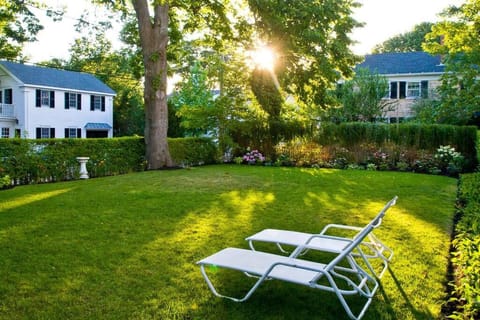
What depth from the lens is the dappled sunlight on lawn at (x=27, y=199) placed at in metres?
8.37

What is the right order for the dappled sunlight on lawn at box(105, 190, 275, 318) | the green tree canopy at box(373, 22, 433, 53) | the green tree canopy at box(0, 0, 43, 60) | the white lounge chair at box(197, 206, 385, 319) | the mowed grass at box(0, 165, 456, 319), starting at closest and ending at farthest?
the white lounge chair at box(197, 206, 385, 319) → the mowed grass at box(0, 165, 456, 319) → the dappled sunlight on lawn at box(105, 190, 275, 318) → the green tree canopy at box(0, 0, 43, 60) → the green tree canopy at box(373, 22, 433, 53)

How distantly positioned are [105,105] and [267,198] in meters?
27.9

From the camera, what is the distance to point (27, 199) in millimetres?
9195

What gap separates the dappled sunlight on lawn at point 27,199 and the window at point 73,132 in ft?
74.8

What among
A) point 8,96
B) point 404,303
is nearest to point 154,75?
point 404,303

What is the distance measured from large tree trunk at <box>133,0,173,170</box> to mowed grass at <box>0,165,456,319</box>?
4332 millimetres

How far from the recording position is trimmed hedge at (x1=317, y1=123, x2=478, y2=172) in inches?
620

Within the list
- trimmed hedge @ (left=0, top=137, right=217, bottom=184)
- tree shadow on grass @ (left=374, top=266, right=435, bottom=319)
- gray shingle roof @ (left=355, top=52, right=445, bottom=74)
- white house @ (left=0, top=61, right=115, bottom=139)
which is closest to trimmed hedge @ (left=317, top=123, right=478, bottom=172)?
trimmed hedge @ (left=0, top=137, right=217, bottom=184)

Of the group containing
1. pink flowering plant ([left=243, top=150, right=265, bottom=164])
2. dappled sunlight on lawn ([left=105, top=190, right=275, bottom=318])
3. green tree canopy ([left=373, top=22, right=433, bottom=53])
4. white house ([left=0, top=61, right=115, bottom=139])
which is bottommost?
dappled sunlight on lawn ([left=105, top=190, right=275, bottom=318])

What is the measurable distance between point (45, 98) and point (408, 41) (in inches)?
1533

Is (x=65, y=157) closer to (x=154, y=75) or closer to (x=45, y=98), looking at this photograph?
(x=154, y=75)

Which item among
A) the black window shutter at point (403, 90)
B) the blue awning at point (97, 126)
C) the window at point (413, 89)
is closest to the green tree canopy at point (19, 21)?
the blue awning at point (97, 126)

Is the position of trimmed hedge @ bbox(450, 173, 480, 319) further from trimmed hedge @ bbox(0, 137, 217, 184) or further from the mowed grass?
trimmed hedge @ bbox(0, 137, 217, 184)

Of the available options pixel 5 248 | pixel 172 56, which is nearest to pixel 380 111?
pixel 172 56
